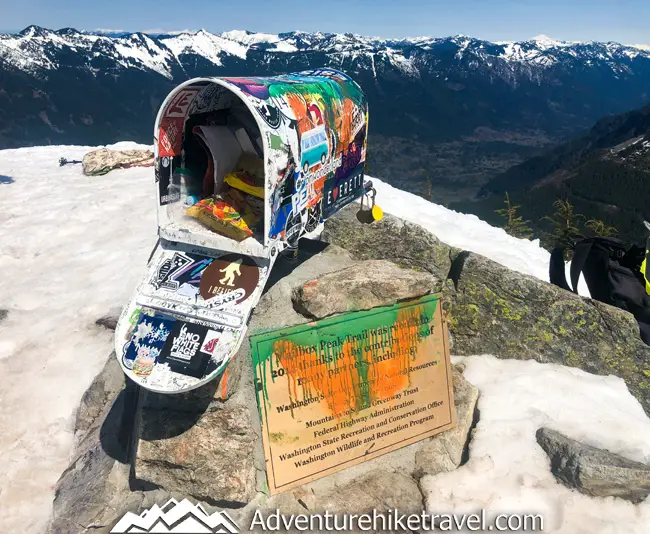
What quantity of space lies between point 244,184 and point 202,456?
3.30 meters

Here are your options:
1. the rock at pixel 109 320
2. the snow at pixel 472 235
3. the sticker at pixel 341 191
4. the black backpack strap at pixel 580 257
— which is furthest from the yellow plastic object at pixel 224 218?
the snow at pixel 472 235

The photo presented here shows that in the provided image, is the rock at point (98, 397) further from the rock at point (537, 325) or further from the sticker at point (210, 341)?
the rock at point (537, 325)

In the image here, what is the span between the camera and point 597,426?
219 inches

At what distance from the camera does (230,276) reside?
5.25 meters

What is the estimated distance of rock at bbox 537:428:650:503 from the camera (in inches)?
187

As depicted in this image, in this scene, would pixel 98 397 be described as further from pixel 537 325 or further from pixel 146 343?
pixel 537 325

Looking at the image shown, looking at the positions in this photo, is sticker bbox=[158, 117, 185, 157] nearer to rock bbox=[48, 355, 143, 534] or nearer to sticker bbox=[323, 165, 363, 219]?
sticker bbox=[323, 165, 363, 219]

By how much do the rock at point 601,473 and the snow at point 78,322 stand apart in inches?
A: 6.2

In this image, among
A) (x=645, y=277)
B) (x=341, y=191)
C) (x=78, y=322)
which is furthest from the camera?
(x=78, y=322)

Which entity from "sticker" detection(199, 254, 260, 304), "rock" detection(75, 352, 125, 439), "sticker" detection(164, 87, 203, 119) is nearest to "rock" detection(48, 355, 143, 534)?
"rock" detection(75, 352, 125, 439)

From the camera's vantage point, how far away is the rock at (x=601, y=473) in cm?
475

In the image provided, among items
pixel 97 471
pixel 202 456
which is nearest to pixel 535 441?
pixel 202 456

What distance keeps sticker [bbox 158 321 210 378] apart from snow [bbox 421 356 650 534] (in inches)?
110

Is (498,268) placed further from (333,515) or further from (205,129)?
(205,129)
